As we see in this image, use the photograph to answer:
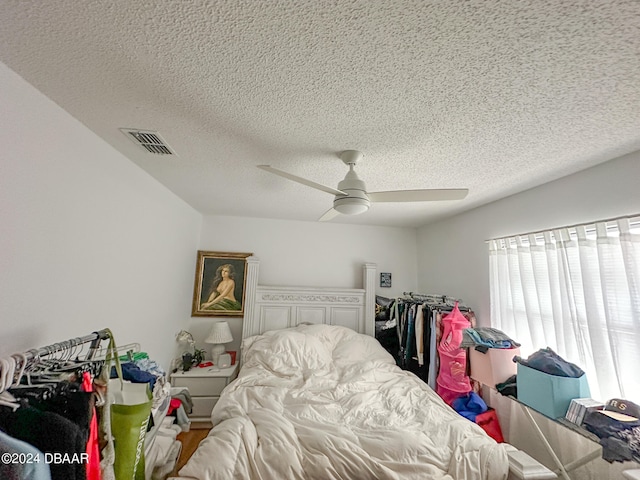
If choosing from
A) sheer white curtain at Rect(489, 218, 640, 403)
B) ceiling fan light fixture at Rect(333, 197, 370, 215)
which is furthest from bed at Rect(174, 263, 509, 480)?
ceiling fan light fixture at Rect(333, 197, 370, 215)

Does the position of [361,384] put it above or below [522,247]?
below

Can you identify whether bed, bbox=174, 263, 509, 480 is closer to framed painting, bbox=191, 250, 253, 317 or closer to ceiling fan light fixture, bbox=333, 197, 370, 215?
framed painting, bbox=191, 250, 253, 317

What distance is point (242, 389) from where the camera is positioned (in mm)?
2186

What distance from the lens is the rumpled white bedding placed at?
129 centimetres

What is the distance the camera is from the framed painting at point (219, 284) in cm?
328

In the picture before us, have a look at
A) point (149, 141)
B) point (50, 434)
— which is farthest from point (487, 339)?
point (149, 141)

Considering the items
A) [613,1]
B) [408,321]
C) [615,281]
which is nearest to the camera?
[613,1]

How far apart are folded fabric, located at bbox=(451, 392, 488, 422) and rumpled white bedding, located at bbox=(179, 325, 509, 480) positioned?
412 millimetres

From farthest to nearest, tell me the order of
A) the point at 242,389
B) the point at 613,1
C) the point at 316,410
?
the point at 242,389 → the point at 316,410 → the point at 613,1

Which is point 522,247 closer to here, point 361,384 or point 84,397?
point 361,384

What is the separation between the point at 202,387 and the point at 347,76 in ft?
10.1

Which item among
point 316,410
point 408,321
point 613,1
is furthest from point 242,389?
point 613,1

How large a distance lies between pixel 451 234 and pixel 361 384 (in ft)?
6.79

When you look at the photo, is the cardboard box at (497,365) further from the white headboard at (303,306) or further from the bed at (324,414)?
the white headboard at (303,306)
